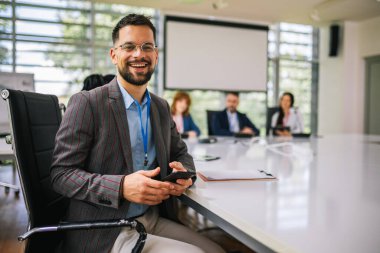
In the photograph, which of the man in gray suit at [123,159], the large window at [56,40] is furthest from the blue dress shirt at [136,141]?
the large window at [56,40]

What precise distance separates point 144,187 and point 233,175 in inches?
20.3

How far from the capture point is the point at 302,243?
29.0 inches

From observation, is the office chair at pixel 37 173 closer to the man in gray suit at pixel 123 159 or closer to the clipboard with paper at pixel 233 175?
the man in gray suit at pixel 123 159

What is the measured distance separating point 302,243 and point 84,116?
0.80 m

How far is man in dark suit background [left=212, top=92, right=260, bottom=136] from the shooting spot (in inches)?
180

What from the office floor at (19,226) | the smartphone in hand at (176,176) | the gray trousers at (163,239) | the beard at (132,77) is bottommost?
the office floor at (19,226)

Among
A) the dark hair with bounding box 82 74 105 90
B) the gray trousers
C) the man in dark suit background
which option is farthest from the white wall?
the gray trousers

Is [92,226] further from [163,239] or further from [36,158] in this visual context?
[36,158]

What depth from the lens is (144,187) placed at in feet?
3.41

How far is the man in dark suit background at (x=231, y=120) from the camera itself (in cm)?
457

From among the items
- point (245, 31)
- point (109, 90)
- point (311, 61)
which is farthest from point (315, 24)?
point (109, 90)

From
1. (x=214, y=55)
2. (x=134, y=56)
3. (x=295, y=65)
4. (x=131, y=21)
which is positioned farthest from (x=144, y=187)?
(x=295, y=65)

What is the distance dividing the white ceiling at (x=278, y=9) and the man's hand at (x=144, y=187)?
17.0 ft

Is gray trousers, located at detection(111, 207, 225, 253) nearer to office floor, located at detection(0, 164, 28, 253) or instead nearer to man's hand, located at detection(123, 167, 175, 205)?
man's hand, located at detection(123, 167, 175, 205)
